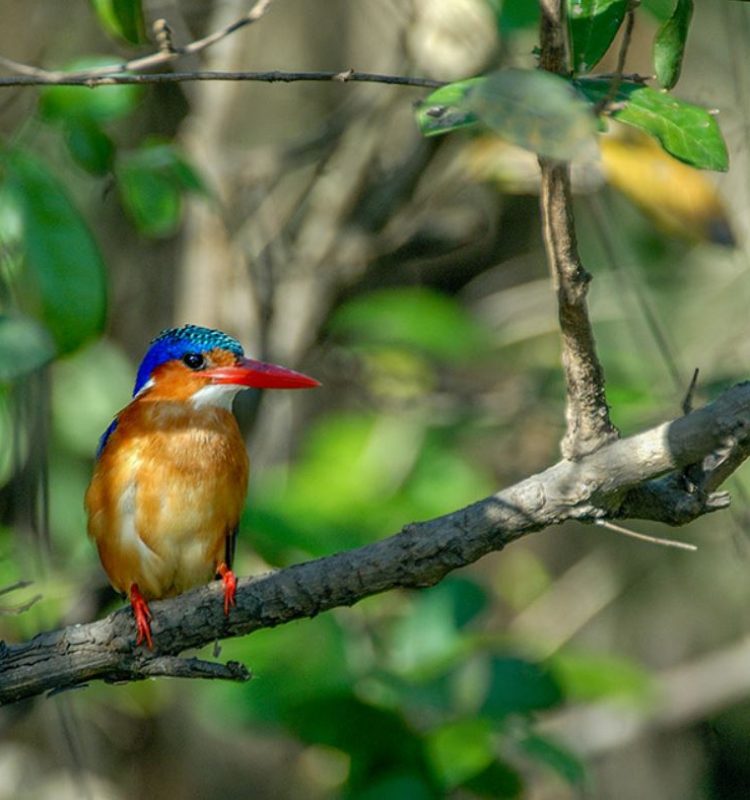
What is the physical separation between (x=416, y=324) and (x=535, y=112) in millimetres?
2957

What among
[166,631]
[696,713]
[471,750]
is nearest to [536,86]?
[166,631]

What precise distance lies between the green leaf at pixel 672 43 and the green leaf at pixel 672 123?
73 mm

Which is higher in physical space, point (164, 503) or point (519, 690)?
point (164, 503)

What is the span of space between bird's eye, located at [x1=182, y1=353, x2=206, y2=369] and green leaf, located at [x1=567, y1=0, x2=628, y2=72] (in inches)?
69.0

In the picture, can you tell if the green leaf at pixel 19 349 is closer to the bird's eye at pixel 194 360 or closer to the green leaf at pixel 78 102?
the green leaf at pixel 78 102

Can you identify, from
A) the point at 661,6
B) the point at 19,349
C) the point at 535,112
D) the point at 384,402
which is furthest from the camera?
the point at 384,402

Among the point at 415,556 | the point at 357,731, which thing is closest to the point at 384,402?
the point at 357,731

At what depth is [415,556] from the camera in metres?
2.33

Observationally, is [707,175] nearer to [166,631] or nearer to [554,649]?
[554,649]

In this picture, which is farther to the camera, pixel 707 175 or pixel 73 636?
pixel 707 175

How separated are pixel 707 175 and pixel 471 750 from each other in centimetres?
207

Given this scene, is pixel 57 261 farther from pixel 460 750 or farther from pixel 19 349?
pixel 460 750

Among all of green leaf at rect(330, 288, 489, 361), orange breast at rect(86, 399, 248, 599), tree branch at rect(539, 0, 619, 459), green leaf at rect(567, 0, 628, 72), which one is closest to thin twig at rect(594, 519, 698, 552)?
tree branch at rect(539, 0, 619, 459)

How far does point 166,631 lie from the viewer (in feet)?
8.81
